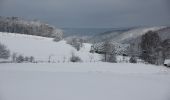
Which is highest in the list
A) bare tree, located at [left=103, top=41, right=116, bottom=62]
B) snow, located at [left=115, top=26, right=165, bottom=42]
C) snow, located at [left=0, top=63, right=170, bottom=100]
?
snow, located at [left=115, top=26, right=165, bottom=42]

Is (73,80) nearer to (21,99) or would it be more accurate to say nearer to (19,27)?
(21,99)

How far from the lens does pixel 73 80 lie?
10.8ft

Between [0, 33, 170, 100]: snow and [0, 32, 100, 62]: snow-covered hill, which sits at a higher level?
[0, 32, 100, 62]: snow-covered hill

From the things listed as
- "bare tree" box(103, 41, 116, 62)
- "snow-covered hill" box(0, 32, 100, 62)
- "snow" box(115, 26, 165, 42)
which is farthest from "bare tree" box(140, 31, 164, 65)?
"snow-covered hill" box(0, 32, 100, 62)

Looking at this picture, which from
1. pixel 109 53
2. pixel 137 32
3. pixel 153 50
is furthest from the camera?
pixel 137 32

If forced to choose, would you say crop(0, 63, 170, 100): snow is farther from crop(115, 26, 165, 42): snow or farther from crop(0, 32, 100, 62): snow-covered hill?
crop(0, 32, 100, 62): snow-covered hill

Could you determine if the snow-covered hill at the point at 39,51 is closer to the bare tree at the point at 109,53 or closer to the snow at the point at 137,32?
the bare tree at the point at 109,53

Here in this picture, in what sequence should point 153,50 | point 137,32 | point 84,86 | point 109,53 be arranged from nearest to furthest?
1. point 84,86
2. point 153,50
3. point 109,53
4. point 137,32

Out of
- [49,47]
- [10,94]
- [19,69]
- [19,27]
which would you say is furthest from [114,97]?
[19,27]

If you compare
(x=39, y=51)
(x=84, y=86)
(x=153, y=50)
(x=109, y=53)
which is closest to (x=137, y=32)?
(x=109, y=53)

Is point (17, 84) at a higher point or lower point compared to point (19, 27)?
lower

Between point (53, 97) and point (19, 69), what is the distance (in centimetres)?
112

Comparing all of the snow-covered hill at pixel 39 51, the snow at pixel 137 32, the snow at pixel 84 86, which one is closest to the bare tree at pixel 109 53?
the snow-covered hill at pixel 39 51

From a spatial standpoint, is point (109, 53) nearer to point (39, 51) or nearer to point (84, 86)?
point (39, 51)
